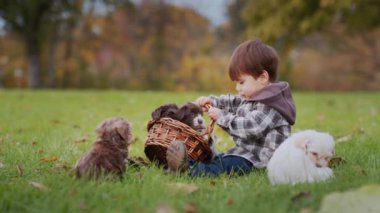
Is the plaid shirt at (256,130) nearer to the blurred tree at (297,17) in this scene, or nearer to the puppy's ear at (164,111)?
the puppy's ear at (164,111)

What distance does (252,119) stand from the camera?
425 cm

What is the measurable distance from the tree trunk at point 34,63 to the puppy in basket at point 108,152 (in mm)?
23879

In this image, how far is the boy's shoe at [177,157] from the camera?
405cm

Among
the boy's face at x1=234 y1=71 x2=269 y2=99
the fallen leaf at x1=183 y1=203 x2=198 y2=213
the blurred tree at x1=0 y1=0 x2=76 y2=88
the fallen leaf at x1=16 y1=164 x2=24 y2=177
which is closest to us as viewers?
the fallen leaf at x1=183 y1=203 x2=198 y2=213

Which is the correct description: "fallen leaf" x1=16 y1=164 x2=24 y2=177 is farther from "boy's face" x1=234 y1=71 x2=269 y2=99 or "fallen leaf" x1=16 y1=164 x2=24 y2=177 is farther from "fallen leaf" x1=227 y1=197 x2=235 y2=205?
"boy's face" x1=234 y1=71 x2=269 y2=99

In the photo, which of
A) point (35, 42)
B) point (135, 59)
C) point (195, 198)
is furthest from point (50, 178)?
point (135, 59)

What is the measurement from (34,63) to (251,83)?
78.8ft

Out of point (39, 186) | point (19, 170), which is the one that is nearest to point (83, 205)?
point (39, 186)

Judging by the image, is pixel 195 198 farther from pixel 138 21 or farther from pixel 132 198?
pixel 138 21

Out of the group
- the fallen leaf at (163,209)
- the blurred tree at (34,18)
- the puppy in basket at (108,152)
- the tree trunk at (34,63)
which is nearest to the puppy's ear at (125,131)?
the puppy in basket at (108,152)

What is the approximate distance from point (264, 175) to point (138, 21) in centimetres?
3366

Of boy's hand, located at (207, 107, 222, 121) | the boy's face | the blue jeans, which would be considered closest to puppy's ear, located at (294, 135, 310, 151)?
the blue jeans

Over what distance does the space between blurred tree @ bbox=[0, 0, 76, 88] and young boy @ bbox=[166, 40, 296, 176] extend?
2250cm

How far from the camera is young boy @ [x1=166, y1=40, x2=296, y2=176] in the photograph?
426 centimetres
